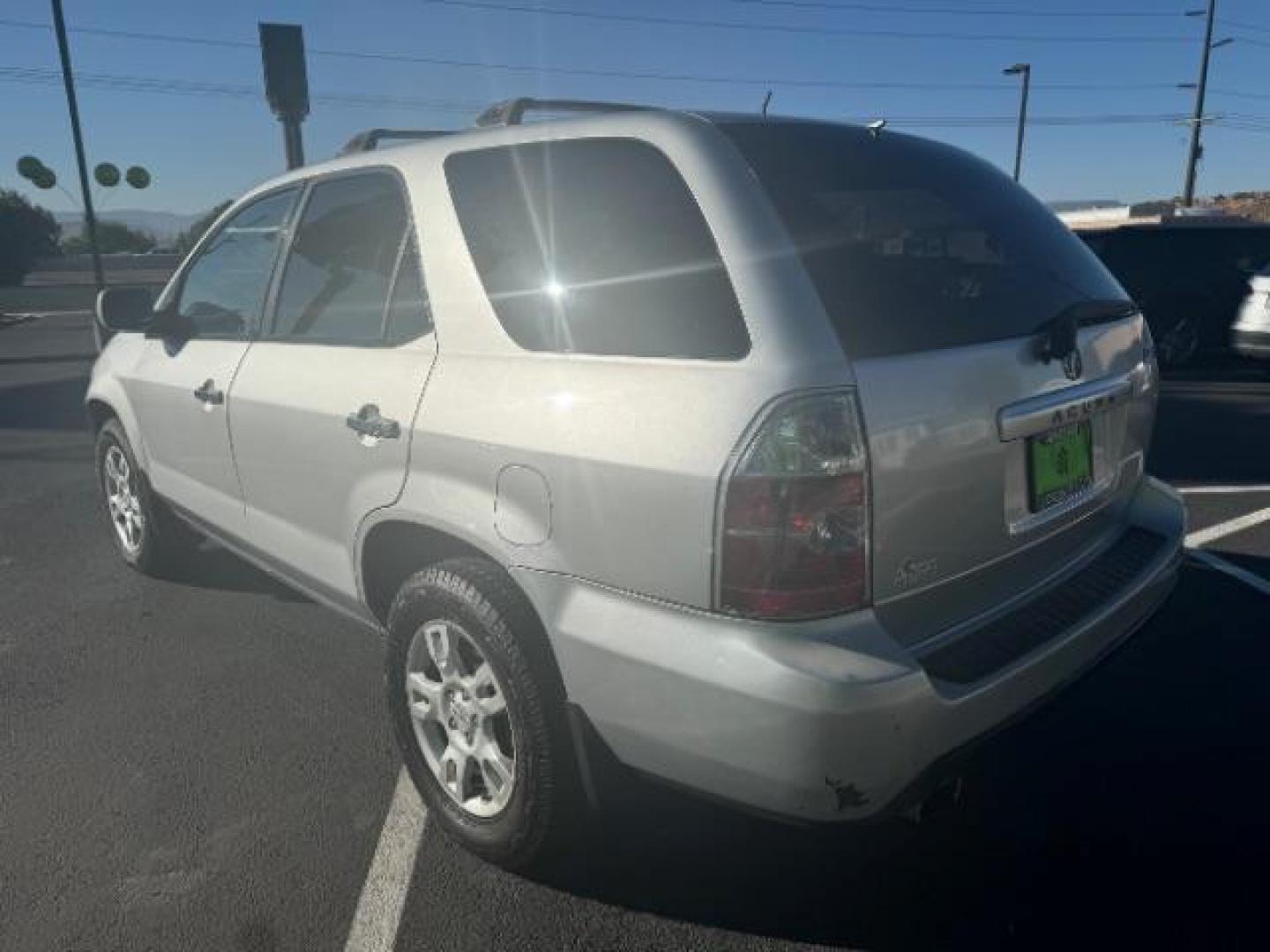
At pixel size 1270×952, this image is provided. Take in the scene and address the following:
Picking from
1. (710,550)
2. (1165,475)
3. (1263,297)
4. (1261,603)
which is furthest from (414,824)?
(1263,297)

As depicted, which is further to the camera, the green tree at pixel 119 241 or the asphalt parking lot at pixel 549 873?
the green tree at pixel 119 241

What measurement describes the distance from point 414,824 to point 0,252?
43.6 meters

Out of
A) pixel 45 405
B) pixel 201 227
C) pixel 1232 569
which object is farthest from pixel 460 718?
pixel 201 227

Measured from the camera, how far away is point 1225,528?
16.3 feet

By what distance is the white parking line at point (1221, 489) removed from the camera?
5668 mm

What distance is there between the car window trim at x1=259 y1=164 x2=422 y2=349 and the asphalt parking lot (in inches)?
50.6

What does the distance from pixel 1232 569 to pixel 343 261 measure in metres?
4.09

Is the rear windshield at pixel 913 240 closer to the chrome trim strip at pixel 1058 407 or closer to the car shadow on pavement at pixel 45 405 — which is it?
the chrome trim strip at pixel 1058 407

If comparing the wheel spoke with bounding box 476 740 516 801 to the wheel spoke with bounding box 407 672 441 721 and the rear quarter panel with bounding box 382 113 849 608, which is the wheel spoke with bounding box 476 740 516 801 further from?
the rear quarter panel with bounding box 382 113 849 608

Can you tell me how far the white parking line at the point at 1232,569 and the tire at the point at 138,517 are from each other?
4.83m

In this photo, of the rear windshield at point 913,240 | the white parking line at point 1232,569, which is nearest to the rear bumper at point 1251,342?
the white parking line at point 1232,569

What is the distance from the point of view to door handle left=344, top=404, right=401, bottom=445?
2.46 m

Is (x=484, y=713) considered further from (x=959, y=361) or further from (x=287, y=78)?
(x=287, y=78)

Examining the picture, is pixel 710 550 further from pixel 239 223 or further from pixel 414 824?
pixel 239 223
